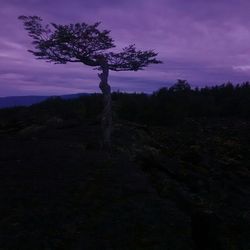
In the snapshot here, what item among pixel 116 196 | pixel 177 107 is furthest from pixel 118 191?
pixel 177 107

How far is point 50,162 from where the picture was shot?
1173 centimetres

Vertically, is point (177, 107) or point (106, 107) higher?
point (106, 107)

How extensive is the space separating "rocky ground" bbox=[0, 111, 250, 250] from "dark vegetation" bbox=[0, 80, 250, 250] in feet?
0.05

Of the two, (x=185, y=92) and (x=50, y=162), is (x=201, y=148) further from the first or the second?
(x=185, y=92)

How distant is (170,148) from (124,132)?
1.58m

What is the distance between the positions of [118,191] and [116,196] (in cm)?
32

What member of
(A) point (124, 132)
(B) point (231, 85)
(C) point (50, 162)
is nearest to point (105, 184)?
(C) point (50, 162)

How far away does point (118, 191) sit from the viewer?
9383 millimetres

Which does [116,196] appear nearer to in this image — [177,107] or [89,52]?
[89,52]

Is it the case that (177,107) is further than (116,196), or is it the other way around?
(177,107)

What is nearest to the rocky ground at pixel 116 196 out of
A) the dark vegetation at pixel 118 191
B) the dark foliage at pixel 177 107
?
the dark vegetation at pixel 118 191

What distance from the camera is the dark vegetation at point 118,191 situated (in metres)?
7.41

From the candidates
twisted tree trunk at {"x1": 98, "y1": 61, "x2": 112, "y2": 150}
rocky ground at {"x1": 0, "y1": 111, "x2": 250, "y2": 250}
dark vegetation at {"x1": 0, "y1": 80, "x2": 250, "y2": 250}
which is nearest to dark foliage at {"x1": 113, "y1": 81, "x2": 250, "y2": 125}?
dark vegetation at {"x1": 0, "y1": 80, "x2": 250, "y2": 250}

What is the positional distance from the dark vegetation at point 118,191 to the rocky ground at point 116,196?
0.02 metres
